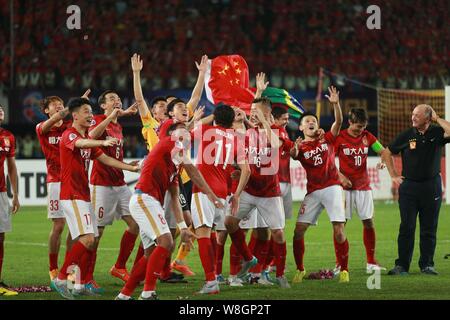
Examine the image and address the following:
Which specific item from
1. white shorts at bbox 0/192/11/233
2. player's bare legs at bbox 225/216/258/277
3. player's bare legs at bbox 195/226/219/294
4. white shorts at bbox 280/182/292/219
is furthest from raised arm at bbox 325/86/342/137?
white shorts at bbox 0/192/11/233

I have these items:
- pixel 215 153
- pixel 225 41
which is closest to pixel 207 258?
pixel 215 153

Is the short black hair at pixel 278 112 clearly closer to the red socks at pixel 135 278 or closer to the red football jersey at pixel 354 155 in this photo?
the red football jersey at pixel 354 155

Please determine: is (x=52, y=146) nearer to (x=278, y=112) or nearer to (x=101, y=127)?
(x=101, y=127)

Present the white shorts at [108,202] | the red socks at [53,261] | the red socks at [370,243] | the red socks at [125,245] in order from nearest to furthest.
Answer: the red socks at [53,261]
the white shorts at [108,202]
the red socks at [125,245]
the red socks at [370,243]

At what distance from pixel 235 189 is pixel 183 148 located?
7.17 ft

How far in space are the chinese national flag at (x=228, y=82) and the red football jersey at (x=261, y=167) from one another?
8.40ft

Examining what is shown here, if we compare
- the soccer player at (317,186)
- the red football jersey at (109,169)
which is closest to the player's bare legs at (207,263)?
the red football jersey at (109,169)

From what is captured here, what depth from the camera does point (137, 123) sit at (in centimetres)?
2594

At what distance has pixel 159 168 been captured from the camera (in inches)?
364

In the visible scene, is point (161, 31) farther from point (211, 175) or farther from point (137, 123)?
Answer: point (211, 175)

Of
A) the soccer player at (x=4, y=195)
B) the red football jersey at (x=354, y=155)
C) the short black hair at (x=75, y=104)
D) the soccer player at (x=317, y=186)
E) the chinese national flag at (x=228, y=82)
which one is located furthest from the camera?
the chinese national flag at (x=228, y=82)

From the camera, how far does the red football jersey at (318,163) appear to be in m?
11.3

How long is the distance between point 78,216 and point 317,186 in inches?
123
